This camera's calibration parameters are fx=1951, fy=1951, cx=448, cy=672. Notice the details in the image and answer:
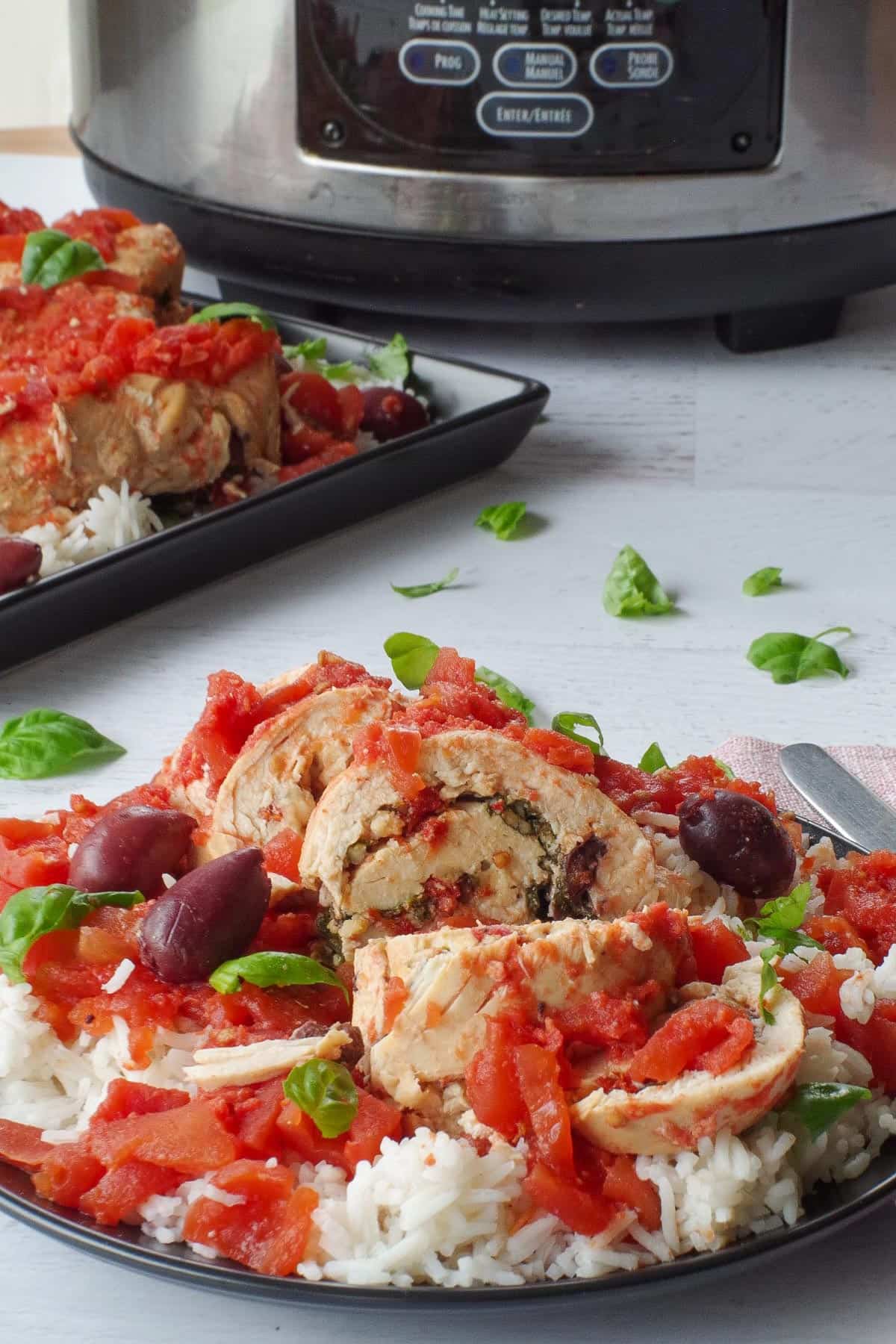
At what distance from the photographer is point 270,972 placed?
1.58 metres

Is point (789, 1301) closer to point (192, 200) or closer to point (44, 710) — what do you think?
point (44, 710)

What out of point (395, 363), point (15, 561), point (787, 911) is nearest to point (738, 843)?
point (787, 911)

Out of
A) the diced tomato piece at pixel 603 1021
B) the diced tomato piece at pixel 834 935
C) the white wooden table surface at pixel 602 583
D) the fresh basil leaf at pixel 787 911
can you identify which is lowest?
the white wooden table surface at pixel 602 583

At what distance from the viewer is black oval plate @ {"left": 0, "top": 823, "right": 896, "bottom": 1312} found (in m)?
1.32

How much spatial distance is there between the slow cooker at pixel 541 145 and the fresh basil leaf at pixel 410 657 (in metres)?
1.29

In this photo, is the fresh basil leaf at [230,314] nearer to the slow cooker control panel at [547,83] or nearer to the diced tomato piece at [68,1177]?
the slow cooker control panel at [547,83]

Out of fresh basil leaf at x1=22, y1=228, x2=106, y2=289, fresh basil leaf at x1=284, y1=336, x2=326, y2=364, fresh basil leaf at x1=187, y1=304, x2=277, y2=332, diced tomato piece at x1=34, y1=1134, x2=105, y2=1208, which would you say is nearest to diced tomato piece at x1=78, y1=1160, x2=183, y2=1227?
diced tomato piece at x1=34, y1=1134, x2=105, y2=1208

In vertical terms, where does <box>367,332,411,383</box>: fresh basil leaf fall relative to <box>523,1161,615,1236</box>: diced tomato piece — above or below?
below

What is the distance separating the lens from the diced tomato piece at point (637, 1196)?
1414 millimetres

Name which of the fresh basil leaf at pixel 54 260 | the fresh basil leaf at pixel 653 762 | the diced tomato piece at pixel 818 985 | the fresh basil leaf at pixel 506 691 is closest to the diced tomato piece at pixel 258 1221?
the diced tomato piece at pixel 818 985

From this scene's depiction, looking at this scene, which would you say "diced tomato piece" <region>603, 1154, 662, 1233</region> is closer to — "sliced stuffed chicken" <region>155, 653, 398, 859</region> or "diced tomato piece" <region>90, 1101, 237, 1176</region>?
"diced tomato piece" <region>90, 1101, 237, 1176</region>

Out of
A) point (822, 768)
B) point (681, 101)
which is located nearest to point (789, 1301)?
point (822, 768)

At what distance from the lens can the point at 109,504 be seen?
9.39ft

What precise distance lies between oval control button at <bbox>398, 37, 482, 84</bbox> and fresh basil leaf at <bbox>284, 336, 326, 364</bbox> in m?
0.49
